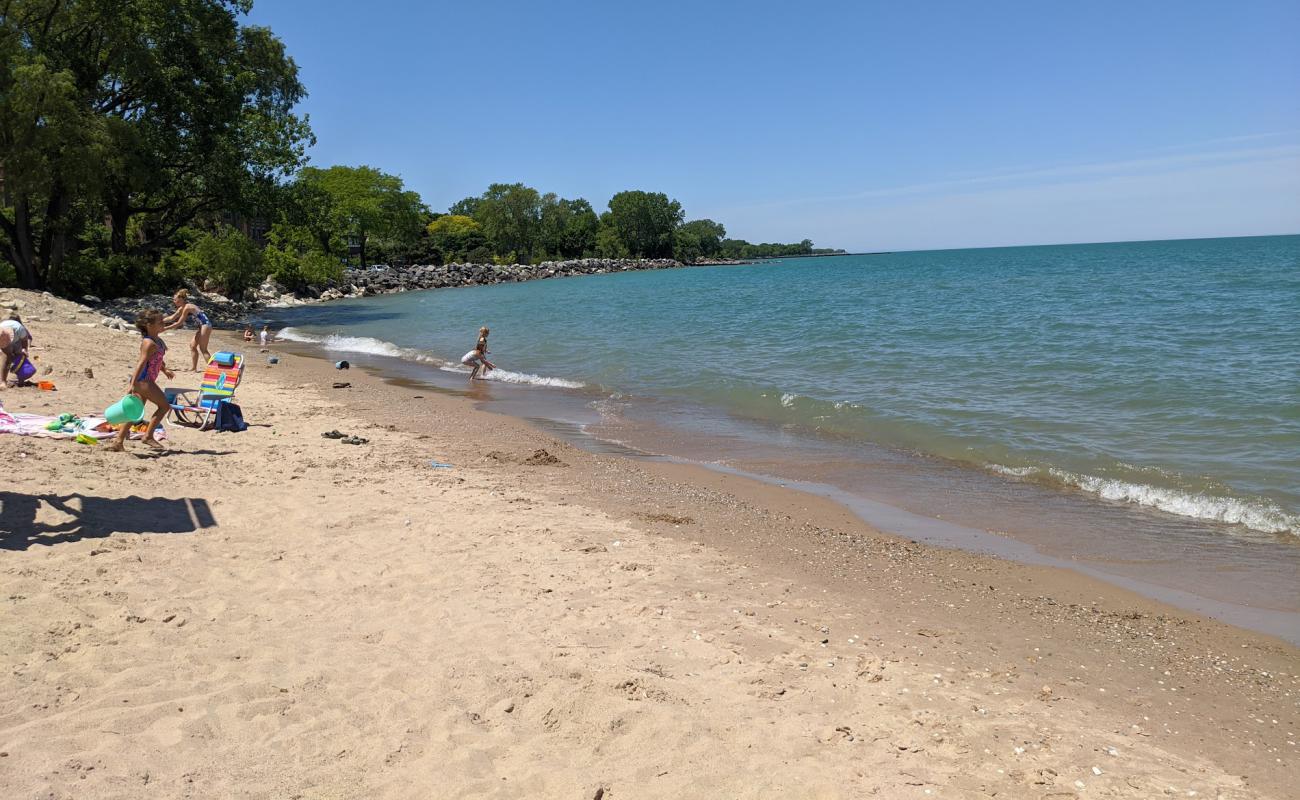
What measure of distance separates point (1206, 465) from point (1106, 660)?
627cm

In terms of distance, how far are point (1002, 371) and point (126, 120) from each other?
2972 centimetres

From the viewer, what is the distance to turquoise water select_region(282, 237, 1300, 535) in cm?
998

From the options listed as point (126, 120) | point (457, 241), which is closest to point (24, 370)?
point (126, 120)

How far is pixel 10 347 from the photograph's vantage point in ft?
34.5

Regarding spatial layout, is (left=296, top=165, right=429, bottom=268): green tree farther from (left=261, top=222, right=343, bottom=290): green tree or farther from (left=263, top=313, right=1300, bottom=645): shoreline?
(left=263, top=313, right=1300, bottom=645): shoreline

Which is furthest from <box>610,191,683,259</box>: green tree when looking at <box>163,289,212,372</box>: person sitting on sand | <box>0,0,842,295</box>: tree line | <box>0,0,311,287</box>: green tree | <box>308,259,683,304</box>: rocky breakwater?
<box>163,289,212,372</box>: person sitting on sand

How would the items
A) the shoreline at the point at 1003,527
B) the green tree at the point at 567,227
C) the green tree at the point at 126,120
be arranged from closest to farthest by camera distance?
1. the shoreline at the point at 1003,527
2. the green tree at the point at 126,120
3. the green tree at the point at 567,227

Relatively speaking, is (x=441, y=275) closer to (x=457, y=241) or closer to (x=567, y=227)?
(x=457, y=241)

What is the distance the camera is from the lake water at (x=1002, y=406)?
315 inches

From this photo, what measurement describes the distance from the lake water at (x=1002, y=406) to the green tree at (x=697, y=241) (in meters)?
109

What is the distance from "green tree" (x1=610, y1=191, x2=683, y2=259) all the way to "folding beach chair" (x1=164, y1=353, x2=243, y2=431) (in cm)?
11816

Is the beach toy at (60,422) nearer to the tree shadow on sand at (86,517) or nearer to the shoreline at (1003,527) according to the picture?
the tree shadow on sand at (86,517)

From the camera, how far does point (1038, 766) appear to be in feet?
12.6

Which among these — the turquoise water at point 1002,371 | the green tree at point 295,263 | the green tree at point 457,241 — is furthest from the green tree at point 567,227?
the turquoise water at point 1002,371
